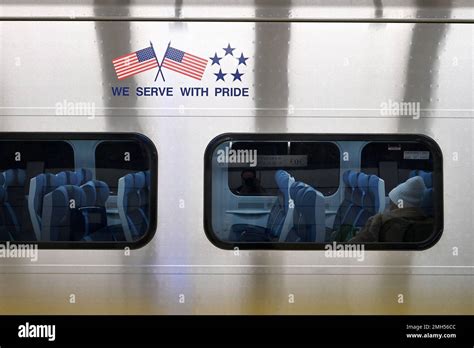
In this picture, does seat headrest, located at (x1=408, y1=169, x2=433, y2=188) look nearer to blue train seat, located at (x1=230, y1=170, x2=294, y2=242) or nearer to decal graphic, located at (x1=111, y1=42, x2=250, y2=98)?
blue train seat, located at (x1=230, y1=170, x2=294, y2=242)

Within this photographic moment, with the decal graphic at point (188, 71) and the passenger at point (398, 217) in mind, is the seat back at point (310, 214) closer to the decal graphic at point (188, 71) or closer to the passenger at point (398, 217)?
the passenger at point (398, 217)

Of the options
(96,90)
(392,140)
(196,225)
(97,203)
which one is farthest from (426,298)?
(96,90)

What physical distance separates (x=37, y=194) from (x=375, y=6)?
2.76 m

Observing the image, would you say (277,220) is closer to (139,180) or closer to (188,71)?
(139,180)

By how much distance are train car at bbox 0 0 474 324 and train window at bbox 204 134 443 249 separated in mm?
10

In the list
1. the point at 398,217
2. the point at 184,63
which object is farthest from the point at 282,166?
the point at 184,63

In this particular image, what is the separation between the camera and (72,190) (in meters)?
4.70

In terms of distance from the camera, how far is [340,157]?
4688 millimetres

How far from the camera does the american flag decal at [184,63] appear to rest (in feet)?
15.2

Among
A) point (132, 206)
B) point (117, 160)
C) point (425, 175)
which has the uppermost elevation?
point (117, 160)

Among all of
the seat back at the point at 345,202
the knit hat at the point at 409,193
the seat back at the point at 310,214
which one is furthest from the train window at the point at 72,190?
the knit hat at the point at 409,193

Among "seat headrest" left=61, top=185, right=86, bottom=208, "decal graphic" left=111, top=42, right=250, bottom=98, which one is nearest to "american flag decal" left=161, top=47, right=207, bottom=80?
"decal graphic" left=111, top=42, right=250, bottom=98

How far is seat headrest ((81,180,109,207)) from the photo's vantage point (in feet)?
15.4

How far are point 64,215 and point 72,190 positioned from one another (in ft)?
0.61
